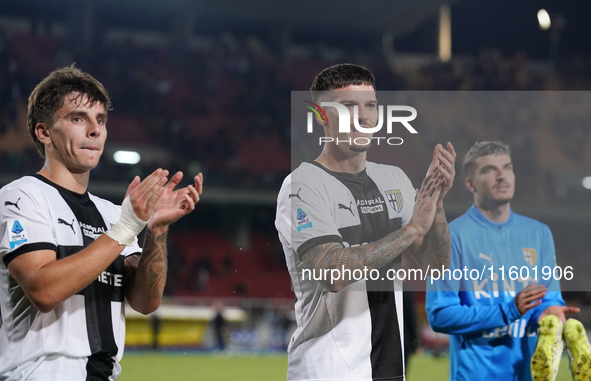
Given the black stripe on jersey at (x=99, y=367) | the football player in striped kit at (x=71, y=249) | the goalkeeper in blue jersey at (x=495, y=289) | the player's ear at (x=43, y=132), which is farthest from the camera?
the goalkeeper in blue jersey at (x=495, y=289)

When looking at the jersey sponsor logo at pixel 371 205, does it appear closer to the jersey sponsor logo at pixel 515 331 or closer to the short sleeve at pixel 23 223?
the jersey sponsor logo at pixel 515 331

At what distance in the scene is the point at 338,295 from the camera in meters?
3.08

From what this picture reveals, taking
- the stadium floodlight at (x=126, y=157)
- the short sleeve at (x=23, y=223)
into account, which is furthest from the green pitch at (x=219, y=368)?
the short sleeve at (x=23, y=223)

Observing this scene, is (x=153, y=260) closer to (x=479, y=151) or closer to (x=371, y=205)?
(x=371, y=205)

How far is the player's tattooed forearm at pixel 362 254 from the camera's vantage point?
293 centimetres

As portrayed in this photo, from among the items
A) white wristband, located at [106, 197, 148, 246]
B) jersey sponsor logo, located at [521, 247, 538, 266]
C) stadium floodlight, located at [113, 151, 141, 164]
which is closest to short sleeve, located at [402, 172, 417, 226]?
jersey sponsor logo, located at [521, 247, 538, 266]

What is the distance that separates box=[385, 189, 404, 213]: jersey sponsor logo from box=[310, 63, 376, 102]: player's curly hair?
0.57 meters

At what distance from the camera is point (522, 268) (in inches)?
146

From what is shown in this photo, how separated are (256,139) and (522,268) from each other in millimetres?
18669

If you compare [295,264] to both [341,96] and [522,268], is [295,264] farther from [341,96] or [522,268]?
[522,268]

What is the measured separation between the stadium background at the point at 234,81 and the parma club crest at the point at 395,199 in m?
10.1

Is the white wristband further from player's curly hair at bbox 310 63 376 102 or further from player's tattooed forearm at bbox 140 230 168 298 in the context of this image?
player's curly hair at bbox 310 63 376 102

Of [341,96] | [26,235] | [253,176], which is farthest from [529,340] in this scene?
[253,176]

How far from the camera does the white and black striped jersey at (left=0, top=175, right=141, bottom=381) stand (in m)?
2.51
